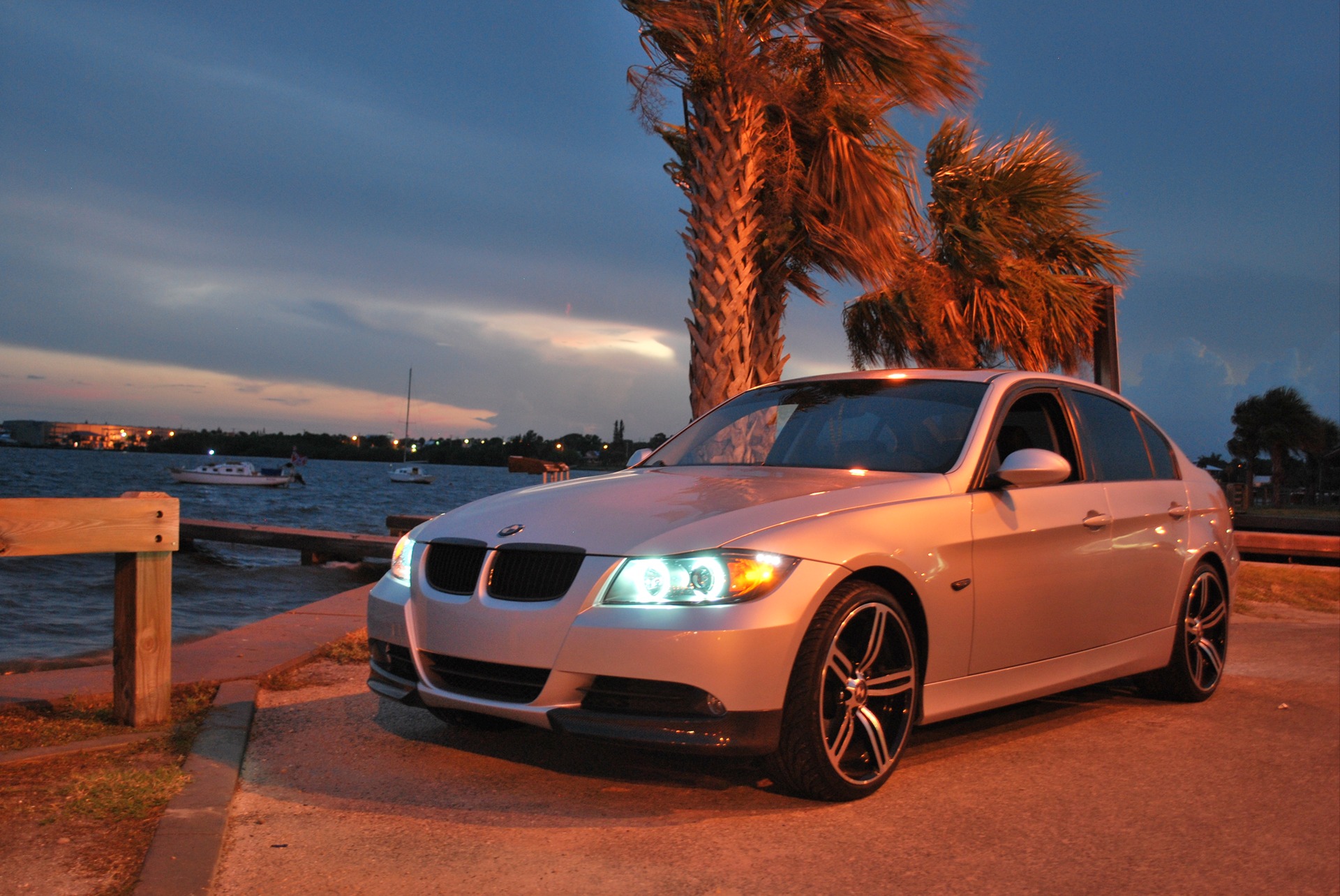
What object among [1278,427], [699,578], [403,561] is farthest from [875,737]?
[1278,427]

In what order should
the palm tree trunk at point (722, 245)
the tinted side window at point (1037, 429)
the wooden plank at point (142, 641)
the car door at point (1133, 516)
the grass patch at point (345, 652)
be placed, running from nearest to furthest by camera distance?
1. the wooden plank at point (142, 641)
2. the tinted side window at point (1037, 429)
3. the car door at point (1133, 516)
4. the grass patch at point (345, 652)
5. the palm tree trunk at point (722, 245)

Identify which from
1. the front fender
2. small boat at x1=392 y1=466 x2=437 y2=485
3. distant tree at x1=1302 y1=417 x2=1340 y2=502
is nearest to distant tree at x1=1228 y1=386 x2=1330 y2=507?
distant tree at x1=1302 y1=417 x2=1340 y2=502

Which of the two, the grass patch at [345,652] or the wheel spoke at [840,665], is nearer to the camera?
the wheel spoke at [840,665]

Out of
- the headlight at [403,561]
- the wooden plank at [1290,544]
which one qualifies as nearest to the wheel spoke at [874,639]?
the headlight at [403,561]

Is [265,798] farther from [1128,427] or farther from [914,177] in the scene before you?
[914,177]

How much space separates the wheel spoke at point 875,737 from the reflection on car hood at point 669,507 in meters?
0.71

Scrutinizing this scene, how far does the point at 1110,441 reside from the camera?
549cm

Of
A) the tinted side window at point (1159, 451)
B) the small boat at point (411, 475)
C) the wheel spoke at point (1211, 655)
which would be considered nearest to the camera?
the wheel spoke at point (1211, 655)

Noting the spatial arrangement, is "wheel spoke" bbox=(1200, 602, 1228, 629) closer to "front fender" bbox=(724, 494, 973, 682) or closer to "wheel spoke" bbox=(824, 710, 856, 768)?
"front fender" bbox=(724, 494, 973, 682)

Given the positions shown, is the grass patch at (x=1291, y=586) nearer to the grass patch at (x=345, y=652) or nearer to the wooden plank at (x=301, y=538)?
the grass patch at (x=345, y=652)

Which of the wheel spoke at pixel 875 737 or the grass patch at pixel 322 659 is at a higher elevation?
the wheel spoke at pixel 875 737

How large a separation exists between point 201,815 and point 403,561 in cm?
120

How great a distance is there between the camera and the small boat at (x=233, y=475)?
3378 inches

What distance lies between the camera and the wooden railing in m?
4.31
